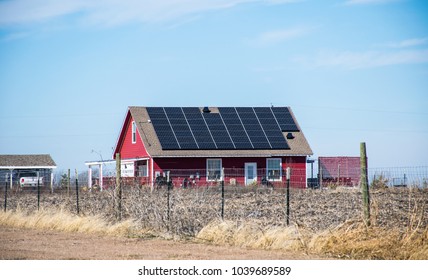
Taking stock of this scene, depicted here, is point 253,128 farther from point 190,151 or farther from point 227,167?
Result: point 190,151

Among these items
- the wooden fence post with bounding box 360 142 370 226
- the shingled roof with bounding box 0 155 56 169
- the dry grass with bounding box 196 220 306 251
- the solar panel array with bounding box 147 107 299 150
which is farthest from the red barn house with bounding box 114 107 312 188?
the wooden fence post with bounding box 360 142 370 226

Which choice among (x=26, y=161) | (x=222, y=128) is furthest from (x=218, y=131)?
(x=26, y=161)

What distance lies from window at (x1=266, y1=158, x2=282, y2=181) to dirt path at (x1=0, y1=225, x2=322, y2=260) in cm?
2571

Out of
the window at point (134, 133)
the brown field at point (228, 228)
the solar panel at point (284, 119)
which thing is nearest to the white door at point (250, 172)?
the solar panel at point (284, 119)

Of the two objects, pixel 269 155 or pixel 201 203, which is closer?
pixel 201 203

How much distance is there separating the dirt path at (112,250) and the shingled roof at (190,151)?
2332cm

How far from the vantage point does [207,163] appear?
134 feet

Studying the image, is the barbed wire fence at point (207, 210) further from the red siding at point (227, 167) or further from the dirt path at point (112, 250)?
the red siding at point (227, 167)

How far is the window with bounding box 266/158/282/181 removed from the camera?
41406 mm

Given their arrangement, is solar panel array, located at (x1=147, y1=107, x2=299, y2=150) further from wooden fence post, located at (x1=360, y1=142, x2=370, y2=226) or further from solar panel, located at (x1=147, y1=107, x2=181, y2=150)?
wooden fence post, located at (x1=360, y1=142, x2=370, y2=226)
